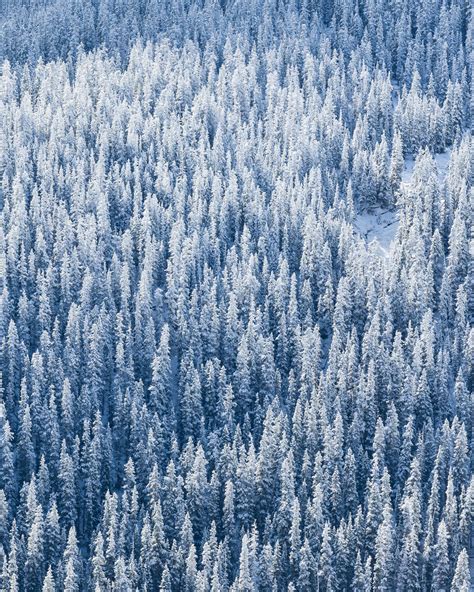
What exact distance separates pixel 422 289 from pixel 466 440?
30.4 meters

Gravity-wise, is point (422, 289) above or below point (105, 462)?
above

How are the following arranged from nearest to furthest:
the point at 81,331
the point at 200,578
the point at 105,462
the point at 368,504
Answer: the point at 200,578, the point at 368,504, the point at 105,462, the point at 81,331

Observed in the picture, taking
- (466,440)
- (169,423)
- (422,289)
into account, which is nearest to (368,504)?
(466,440)

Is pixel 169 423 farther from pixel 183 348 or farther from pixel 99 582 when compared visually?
pixel 99 582

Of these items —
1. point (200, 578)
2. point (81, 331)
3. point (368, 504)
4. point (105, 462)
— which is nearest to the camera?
point (200, 578)

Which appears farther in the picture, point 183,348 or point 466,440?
point 183,348

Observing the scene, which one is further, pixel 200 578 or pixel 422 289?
pixel 422 289

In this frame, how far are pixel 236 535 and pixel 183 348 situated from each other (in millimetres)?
32612

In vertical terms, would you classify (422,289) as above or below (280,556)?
above

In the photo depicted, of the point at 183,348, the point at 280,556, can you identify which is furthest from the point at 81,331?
the point at 280,556

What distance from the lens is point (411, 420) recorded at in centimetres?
16775

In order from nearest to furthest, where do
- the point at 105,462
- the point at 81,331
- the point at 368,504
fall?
the point at 368,504 → the point at 105,462 → the point at 81,331

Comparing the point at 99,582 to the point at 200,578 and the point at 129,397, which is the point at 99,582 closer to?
the point at 200,578

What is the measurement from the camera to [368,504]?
157125mm
